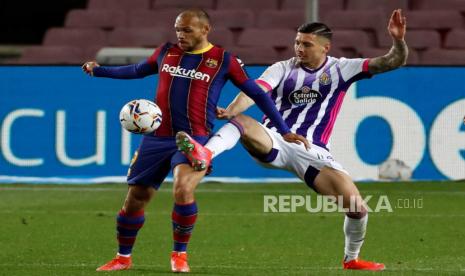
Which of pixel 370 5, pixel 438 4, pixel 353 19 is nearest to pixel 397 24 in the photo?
pixel 353 19

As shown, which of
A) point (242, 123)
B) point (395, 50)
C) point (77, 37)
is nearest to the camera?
point (242, 123)

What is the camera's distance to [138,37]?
17156 mm

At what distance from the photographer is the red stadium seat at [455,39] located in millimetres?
16391

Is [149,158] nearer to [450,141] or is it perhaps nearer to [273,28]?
[450,141]

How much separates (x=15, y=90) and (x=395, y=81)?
4.29 metres

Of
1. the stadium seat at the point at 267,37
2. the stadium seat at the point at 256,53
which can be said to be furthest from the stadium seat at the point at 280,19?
the stadium seat at the point at 256,53

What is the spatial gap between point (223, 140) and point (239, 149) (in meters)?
6.19

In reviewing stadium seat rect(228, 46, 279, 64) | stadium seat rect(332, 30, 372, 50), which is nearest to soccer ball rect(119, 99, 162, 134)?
stadium seat rect(228, 46, 279, 64)

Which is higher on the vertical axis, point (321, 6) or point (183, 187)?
point (321, 6)

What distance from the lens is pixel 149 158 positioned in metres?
7.50

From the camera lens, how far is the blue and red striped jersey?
7492 millimetres

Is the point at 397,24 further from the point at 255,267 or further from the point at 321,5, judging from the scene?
the point at 321,5

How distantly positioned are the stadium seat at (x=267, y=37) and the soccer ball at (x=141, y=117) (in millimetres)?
8981

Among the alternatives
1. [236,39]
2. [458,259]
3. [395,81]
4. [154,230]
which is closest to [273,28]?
[236,39]
